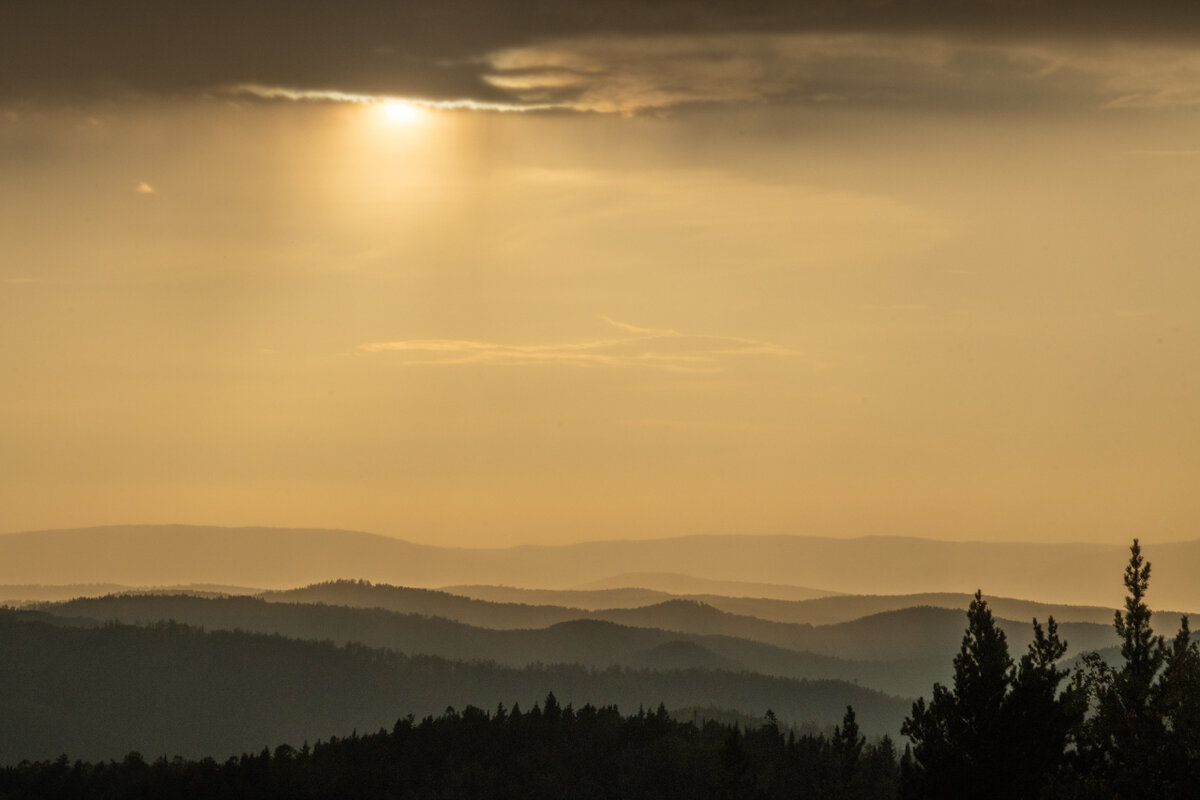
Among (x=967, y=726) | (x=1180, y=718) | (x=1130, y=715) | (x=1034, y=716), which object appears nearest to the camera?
(x=1180, y=718)

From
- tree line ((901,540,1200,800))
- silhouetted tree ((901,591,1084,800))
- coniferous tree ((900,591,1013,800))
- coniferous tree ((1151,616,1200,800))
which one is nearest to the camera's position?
coniferous tree ((1151,616,1200,800))

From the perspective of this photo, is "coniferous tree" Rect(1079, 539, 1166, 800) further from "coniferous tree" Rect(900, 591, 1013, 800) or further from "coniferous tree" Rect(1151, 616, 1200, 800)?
"coniferous tree" Rect(900, 591, 1013, 800)

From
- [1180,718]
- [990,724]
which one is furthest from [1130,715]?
[990,724]

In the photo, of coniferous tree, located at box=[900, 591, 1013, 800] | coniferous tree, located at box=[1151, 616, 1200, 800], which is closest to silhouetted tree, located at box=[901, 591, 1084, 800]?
coniferous tree, located at box=[900, 591, 1013, 800]

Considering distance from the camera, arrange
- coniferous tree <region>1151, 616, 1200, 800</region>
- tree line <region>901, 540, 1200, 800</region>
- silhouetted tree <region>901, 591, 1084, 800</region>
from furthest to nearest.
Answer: silhouetted tree <region>901, 591, 1084, 800</region>, tree line <region>901, 540, 1200, 800</region>, coniferous tree <region>1151, 616, 1200, 800</region>

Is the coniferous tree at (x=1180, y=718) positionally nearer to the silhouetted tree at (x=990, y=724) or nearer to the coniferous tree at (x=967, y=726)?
the silhouetted tree at (x=990, y=724)

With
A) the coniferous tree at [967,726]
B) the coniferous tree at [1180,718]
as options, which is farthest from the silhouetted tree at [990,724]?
the coniferous tree at [1180,718]

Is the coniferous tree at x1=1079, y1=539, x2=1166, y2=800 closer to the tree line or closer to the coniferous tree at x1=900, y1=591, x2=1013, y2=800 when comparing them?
the tree line

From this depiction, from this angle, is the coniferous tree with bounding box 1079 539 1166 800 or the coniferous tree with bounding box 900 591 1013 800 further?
the coniferous tree with bounding box 900 591 1013 800

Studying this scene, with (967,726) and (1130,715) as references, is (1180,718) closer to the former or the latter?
(1130,715)

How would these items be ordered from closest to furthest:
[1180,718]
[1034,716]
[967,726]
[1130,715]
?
[1180,718]
[1130,715]
[1034,716]
[967,726]

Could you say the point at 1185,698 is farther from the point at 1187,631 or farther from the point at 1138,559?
the point at 1138,559

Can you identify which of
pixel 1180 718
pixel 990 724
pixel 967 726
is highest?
pixel 1180 718

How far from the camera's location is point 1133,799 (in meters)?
52.5
